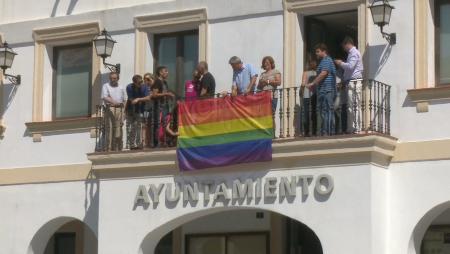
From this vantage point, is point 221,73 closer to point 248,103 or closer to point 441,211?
point 248,103

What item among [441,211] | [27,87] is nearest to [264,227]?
[441,211]

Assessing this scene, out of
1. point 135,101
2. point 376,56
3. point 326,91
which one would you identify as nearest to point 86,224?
point 135,101

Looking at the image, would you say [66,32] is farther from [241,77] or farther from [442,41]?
[442,41]

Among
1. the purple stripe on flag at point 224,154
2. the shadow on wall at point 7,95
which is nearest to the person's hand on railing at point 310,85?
the purple stripe on flag at point 224,154

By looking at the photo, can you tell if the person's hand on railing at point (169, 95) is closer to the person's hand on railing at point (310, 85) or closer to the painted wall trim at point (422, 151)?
the person's hand on railing at point (310, 85)

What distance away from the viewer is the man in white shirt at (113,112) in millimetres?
23328

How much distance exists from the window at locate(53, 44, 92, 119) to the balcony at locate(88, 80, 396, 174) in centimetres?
222

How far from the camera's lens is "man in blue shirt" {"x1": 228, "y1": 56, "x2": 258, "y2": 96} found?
862 inches

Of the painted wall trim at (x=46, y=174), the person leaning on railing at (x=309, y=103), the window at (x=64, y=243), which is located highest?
the person leaning on railing at (x=309, y=103)

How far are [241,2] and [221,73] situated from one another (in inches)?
56.4

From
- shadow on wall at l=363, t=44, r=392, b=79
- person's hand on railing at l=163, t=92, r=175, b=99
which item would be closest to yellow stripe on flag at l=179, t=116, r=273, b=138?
person's hand on railing at l=163, t=92, r=175, b=99

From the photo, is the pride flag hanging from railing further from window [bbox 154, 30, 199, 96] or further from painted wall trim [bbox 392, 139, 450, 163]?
painted wall trim [bbox 392, 139, 450, 163]

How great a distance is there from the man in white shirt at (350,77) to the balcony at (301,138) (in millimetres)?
17

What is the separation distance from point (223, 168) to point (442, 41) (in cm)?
450
